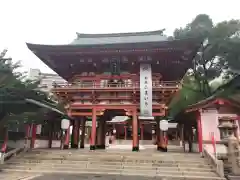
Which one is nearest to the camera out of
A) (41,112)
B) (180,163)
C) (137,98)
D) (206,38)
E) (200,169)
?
(200,169)

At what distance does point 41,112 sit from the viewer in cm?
1684

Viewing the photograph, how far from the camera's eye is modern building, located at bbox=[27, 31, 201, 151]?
683 inches

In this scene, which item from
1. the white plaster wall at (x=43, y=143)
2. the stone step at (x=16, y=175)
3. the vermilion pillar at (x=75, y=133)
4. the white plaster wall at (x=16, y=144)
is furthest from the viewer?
the white plaster wall at (x=43, y=143)

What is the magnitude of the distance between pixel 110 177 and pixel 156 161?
11.4 feet

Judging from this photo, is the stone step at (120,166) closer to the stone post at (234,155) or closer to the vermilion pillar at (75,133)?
the stone post at (234,155)

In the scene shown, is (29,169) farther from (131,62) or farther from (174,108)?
(174,108)

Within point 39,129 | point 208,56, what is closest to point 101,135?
point 39,129

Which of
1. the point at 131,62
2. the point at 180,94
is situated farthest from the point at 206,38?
the point at 131,62

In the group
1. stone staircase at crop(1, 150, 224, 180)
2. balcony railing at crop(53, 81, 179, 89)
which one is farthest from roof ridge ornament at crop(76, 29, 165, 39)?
stone staircase at crop(1, 150, 224, 180)

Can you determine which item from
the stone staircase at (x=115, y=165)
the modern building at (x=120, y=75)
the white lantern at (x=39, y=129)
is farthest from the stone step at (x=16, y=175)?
the white lantern at (x=39, y=129)

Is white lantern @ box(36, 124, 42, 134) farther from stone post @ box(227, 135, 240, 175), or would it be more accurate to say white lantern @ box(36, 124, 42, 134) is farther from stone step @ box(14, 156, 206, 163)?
stone post @ box(227, 135, 240, 175)

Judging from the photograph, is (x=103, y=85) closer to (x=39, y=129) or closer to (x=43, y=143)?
(x=39, y=129)

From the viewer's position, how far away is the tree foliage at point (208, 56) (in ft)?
79.5

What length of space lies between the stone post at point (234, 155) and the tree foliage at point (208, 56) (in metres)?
13.6
